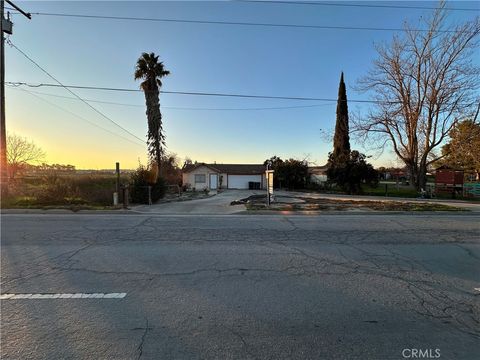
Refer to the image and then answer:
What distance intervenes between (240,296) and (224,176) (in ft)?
152

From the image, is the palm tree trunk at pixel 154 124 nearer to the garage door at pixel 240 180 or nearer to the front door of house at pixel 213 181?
the front door of house at pixel 213 181

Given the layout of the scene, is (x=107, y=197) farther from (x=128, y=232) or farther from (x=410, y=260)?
(x=410, y=260)

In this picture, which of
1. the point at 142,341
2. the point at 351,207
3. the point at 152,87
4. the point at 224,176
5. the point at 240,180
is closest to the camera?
the point at 142,341

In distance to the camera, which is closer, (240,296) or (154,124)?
(240,296)

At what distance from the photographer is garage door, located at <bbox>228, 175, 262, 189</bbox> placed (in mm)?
50688

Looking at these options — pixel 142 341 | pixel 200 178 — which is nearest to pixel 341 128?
pixel 200 178

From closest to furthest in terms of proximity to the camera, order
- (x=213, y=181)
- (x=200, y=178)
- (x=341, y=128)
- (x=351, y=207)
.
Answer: (x=351, y=207), (x=341, y=128), (x=200, y=178), (x=213, y=181)

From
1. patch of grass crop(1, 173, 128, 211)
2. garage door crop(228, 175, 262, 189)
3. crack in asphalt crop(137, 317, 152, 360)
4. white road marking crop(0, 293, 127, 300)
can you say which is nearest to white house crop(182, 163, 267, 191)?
garage door crop(228, 175, 262, 189)

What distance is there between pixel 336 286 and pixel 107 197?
15.6 meters

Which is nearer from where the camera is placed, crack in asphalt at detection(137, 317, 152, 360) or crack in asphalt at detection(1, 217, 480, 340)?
crack in asphalt at detection(137, 317, 152, 360)

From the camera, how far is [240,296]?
4.15 metres

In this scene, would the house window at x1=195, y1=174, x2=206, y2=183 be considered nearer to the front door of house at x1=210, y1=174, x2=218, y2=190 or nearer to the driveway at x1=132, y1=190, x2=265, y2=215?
the front door of house at x1=210, y1=174, x2=218, y2=190

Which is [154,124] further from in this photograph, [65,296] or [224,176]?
[65,296]

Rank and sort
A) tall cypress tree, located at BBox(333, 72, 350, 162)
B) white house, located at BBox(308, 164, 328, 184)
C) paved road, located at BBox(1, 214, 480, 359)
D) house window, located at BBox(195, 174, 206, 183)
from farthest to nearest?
house window, located at BBox(195, 174, 206, 183) < white house, located at BBox(308, 164, 328, 184) < tall cypress tree, located at BBox(333, 72, 350, 162) < paved road, located at BBox(1, 214, 480, 359)
